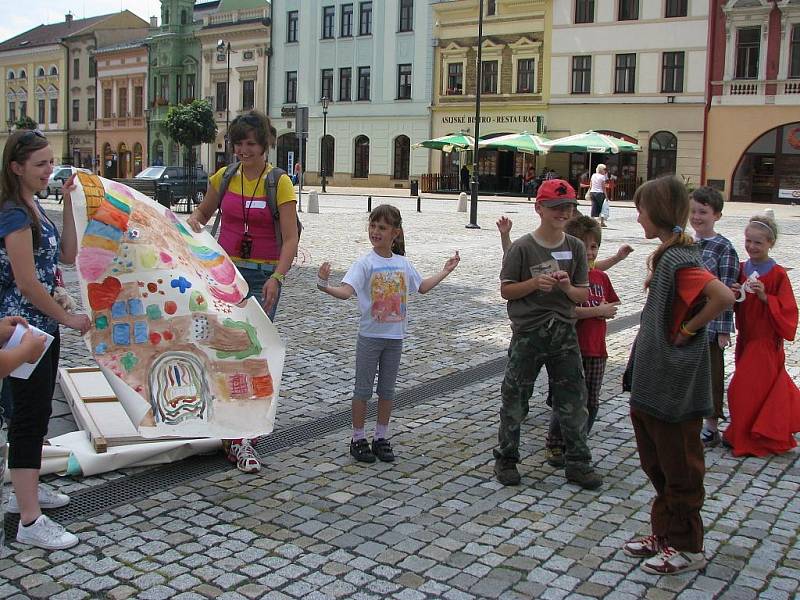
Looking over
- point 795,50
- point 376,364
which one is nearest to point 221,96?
point 795,50

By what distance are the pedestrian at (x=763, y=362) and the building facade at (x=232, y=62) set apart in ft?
168

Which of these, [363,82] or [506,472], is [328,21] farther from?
[506,472]

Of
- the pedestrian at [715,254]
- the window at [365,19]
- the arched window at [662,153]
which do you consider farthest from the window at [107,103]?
the pedestrian at [715,254]

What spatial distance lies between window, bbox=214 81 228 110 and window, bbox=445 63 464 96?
54.1 ft

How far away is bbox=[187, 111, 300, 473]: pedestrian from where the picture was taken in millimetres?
5113

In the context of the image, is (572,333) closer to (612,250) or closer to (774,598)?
(774,598)

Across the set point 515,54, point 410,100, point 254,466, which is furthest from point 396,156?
point 254,466

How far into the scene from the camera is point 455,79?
48.4 metres

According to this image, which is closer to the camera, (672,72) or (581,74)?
(672,72)

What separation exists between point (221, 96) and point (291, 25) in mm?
6915

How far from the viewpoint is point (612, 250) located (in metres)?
17.4

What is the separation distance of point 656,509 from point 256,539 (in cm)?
174

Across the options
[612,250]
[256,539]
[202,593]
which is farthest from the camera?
[612,250]

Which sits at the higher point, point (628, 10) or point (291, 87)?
point (628, 10)
